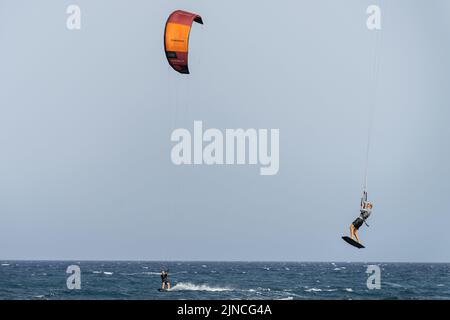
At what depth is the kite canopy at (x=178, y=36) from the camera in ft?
94.8

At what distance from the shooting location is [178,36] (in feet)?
95.1

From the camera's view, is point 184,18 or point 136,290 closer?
point 184,18

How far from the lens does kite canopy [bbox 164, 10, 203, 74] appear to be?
28891 millimetres

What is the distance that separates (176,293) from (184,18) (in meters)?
38.8
